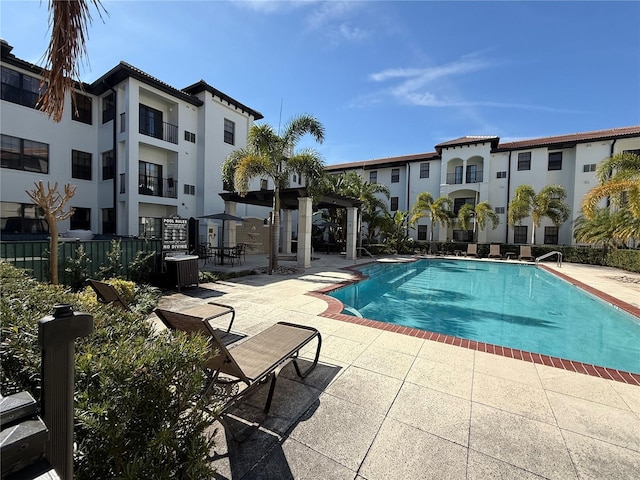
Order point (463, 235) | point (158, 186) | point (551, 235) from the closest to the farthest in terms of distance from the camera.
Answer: point (158, 186), point (551, 235), point (463, 235)

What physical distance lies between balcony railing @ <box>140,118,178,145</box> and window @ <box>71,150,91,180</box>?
354 cm

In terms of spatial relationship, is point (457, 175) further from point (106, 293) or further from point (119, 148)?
point (106, 293)

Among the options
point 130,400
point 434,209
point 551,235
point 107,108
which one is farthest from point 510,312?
point 551,235

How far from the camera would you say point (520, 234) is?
27.0m

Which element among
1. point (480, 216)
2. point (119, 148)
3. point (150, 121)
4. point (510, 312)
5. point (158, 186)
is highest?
point (150, 121)

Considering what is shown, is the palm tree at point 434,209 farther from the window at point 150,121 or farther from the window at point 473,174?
the window at point 150,121

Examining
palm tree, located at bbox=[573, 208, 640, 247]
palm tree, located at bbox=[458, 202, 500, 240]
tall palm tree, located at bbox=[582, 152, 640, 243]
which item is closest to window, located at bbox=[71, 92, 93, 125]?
tall palm tree, located at bbox=[582, 152, 640, 243]

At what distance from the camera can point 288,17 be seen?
8.70 meters

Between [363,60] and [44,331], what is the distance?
45.2 feet

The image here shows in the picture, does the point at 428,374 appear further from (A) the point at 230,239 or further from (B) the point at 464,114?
(B) the point at 464,114

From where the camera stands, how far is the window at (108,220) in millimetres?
16631

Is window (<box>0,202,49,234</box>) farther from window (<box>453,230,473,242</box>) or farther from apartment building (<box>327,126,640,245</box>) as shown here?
window (<box>453,230,473,242</box>)

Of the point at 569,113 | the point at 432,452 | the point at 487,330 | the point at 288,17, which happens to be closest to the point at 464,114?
the point at 569,113

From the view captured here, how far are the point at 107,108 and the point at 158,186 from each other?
511 cm
